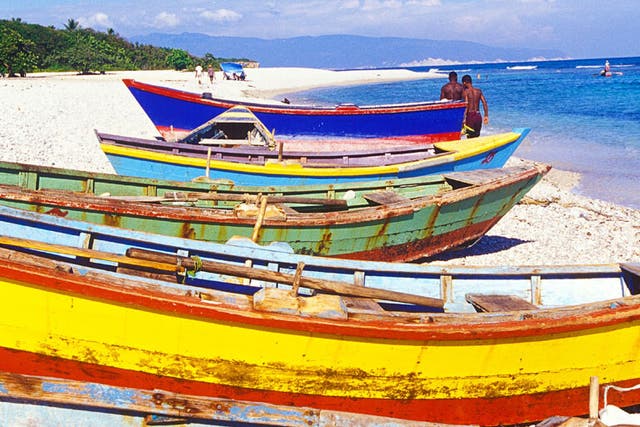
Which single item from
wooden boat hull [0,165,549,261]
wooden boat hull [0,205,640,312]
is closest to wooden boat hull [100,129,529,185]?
wooden boat hull [0,165,549,261]

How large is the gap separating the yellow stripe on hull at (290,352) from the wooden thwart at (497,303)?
29.4 inches

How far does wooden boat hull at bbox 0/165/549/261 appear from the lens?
24.7 ft

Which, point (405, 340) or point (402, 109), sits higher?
point (402, 109)

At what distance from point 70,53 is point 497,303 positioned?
52.5 m

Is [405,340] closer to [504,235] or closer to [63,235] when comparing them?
[63,235]

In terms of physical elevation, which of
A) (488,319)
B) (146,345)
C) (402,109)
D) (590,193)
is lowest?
(146,345)

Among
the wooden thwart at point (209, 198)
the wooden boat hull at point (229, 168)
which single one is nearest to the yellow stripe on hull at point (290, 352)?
the wooden thwart at point (209, 198)

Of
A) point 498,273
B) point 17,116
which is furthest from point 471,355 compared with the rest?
point 17,116

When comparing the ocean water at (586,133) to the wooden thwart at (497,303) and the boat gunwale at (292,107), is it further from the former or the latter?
the wooden thwart at (497,303)

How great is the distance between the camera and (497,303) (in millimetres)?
6367

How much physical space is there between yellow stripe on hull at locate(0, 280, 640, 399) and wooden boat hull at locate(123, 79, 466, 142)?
1083cm

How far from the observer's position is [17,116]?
68.5 feet

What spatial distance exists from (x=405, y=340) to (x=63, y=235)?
3.76 metres

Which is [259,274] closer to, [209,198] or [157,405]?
[157,405]
